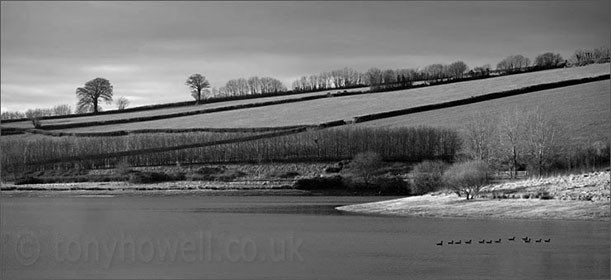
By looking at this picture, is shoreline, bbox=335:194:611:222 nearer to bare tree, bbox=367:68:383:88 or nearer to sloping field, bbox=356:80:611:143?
sloping field, bbox=356:80:611:143

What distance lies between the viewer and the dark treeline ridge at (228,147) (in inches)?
3435

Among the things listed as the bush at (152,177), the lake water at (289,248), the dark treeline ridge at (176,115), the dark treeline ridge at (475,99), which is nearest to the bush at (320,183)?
the bush at (152,177)

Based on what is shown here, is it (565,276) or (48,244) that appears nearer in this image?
(565,276)

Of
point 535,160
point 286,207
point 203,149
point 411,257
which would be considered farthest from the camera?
point 203,149

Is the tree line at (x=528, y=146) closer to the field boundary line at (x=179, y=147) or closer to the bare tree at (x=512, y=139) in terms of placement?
the bare tree at (x=512, y=139)

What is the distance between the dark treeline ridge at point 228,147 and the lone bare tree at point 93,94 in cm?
1863

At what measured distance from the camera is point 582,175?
50.8 metres

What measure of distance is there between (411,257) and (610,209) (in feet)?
58.3

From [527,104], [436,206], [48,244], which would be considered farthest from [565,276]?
[527,104]

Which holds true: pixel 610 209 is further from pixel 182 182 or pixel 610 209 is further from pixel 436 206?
pixel 182 182

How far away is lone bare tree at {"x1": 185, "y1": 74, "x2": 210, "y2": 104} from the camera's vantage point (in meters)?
125

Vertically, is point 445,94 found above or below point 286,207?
above

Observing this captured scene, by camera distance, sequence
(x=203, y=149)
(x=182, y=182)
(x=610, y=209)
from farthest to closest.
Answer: (x=203, y=149)
(x=182, y=182)
(x=610, y=209)

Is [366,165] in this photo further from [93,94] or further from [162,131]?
[93,94]
